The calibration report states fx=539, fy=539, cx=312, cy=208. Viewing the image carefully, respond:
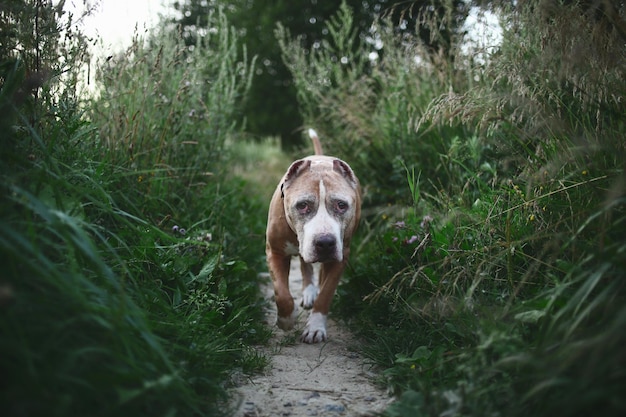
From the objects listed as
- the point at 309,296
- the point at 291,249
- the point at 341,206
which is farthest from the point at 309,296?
the point at 341,206

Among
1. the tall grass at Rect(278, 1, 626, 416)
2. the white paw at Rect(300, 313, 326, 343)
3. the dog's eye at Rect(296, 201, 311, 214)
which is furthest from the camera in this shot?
the dog's eye at Rect(296, 201, 311, 214)

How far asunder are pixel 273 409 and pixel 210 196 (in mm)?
2560

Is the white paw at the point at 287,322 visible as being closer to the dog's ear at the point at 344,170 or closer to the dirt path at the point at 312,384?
the dirt path at the point at 312,384

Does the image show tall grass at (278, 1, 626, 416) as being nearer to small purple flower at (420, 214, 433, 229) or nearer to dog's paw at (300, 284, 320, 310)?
small purple flower at (420, 214, 433, 229)

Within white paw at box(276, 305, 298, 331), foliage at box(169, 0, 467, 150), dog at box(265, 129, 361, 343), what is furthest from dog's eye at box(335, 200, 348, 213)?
foliage at box(169, 0, 467, 150)

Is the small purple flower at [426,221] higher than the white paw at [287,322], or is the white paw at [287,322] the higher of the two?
the small purple flower at [426,221]

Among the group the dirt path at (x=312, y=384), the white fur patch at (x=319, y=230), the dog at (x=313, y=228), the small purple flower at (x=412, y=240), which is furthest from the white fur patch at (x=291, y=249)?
the small purple flower at (x=412, y=240)

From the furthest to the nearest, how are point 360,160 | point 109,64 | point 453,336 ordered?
point 360,160, point 109,64, point 453,336

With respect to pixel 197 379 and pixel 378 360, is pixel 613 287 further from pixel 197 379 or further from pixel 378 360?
pixel 197 379

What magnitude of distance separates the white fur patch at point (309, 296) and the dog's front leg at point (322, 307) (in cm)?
34

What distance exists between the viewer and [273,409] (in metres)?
2.32

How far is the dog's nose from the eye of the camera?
3.17 metres

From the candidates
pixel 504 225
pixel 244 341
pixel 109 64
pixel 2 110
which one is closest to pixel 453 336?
pixel 504 225

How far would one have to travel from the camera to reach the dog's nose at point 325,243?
10.4ft
